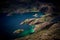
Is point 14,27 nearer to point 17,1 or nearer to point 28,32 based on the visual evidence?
point 28,32

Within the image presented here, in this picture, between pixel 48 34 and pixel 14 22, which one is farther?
pixel 14 22

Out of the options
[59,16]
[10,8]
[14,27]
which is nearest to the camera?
[14,27]

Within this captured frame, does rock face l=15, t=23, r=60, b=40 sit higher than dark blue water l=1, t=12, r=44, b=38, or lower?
lower

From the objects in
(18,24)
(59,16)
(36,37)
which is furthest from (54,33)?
(18,24)

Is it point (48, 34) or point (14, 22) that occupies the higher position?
point (14, 22)

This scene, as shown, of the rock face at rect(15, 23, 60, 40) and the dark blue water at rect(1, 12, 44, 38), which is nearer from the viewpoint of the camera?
the rock face at rect(15, 23, 60, 40)

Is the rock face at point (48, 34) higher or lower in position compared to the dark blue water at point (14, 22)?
lower

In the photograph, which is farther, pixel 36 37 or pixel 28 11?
pixel 28 11

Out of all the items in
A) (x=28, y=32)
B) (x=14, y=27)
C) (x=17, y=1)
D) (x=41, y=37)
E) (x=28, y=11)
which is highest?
(x=17, y=1)
